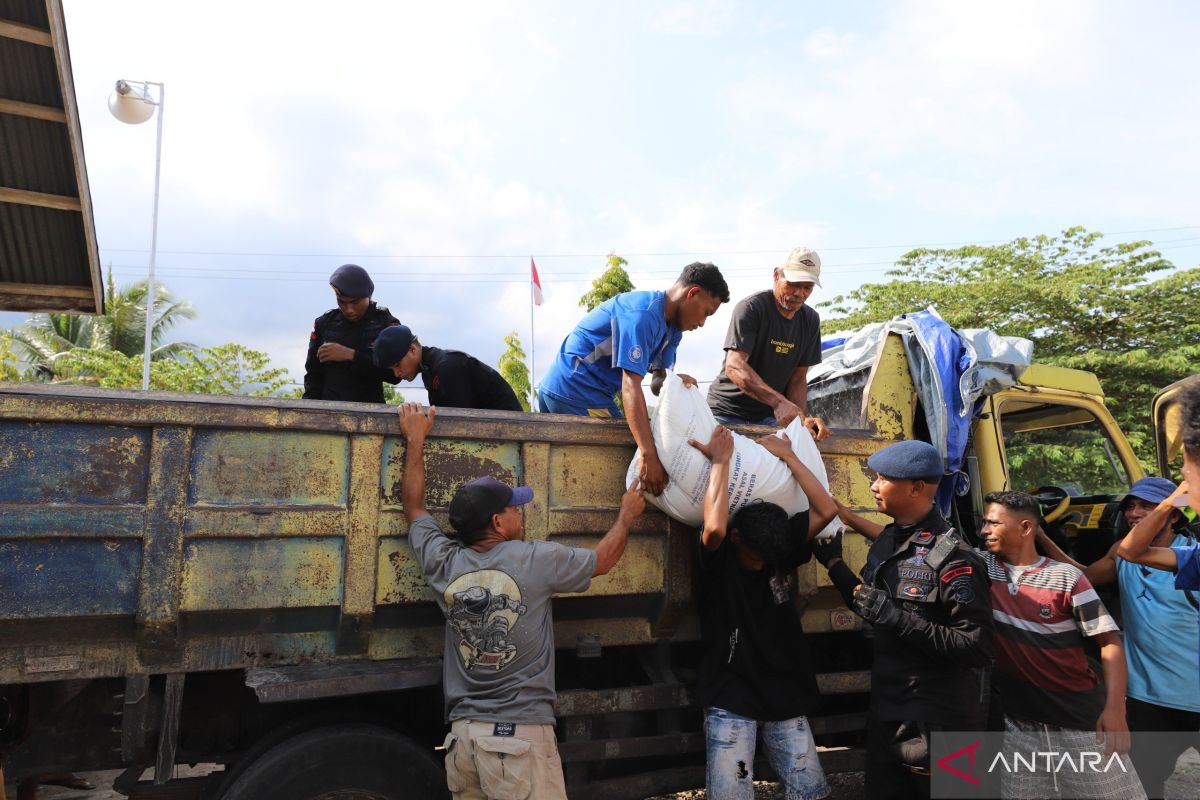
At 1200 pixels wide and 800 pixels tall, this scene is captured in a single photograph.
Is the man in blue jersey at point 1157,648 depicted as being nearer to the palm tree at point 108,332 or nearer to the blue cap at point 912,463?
the blue cap at point 912,463

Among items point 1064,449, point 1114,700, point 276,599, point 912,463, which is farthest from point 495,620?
point 1064,449

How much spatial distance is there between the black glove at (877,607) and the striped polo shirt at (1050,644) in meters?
0.71

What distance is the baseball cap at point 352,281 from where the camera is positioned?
12.0 ft

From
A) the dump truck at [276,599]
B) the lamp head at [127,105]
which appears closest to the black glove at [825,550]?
the dump truck at [276,599]

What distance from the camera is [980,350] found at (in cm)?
386

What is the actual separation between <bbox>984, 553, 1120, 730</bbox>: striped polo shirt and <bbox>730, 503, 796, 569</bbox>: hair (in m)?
0.90

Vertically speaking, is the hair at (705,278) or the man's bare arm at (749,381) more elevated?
the hair at (705,278)

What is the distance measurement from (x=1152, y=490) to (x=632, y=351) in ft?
8.45

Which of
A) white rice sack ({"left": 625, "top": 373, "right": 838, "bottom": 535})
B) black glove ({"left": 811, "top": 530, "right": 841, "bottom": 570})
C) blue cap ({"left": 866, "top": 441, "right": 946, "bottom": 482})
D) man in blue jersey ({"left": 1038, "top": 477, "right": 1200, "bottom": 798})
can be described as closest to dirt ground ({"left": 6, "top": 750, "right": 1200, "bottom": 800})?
man in blue jersey ({"left": 1038, "top": 477, "right": 1200, "bottom": 798})

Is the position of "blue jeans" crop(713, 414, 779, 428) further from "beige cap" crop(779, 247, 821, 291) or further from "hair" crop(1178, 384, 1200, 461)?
"hair" crop(1178, 384, 1200, 461)

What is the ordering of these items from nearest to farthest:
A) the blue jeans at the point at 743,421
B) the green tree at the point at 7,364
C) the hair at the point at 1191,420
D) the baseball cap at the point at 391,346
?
the hair at the point at 1191,420 < the baseball cap at the point at 391,346 < the blue jeans at the point at 743,421 < the green tree at the point at 7,364

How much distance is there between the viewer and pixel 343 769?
2365 mm

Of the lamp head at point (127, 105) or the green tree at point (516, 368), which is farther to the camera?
the green tree at point (516, 368)

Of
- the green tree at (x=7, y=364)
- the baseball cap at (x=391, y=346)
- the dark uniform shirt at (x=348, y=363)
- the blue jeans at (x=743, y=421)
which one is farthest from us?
the green tree at (x=7, y=364)
